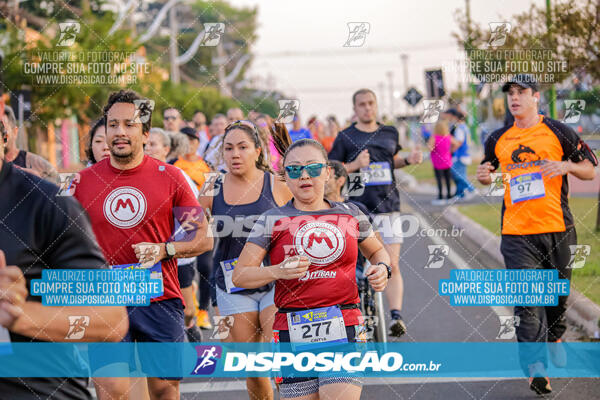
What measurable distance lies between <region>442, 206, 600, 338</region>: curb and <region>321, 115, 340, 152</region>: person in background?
300 cm

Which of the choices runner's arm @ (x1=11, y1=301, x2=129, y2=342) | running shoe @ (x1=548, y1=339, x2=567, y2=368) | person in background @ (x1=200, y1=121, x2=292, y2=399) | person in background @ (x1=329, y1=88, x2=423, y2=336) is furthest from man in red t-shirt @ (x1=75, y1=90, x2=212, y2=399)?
person in background @ (x1=329, y1=88, x2=423, y2=336)

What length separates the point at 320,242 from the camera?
4234 millimetres

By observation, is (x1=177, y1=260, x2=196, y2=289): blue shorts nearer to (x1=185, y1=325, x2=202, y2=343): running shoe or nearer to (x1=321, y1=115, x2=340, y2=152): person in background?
(x1=185, y1=325, x2=202, y2=343): running shoe

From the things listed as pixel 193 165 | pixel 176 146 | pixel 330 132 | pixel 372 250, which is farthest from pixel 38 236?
pixel 330 132

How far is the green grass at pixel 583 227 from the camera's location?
8445mm

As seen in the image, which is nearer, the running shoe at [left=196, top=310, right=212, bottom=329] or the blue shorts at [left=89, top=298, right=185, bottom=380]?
the blue shorts at [left=89, top=298, right=185, bottom=380]

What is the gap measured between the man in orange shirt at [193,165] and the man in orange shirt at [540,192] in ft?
11.8

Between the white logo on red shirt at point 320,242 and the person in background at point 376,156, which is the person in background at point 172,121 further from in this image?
the white logo on red shirt at point 320,242

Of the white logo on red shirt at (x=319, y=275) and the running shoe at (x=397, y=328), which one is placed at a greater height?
the white logo on red shirt at (x=319, y=275)

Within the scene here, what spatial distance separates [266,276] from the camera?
4.17m

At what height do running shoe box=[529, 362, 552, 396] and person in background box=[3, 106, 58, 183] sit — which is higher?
person in background box=[3, 106, 58, 183]

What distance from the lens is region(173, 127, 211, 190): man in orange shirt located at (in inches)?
339

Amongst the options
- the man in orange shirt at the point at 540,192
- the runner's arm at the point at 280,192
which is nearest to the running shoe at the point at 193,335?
the runner's arm at the point at 280,192

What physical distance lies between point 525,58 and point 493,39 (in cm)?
334
